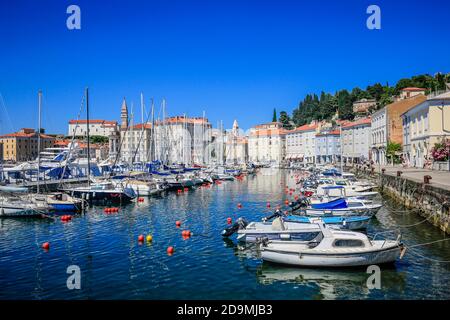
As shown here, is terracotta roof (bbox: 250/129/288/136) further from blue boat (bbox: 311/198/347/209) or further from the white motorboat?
blue boat (bbox: 311/198/347/209)

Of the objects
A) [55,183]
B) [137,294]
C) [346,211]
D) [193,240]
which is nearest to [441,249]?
[346,211]

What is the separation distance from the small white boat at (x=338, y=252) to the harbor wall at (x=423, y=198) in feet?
26.4

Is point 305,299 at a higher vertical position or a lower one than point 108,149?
lower

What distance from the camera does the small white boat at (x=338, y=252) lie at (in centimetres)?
1856

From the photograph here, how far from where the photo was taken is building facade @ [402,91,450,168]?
5141cm

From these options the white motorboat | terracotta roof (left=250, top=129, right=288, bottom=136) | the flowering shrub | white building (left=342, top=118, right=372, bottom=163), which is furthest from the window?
terracotta roof (left=250, top=129, right=288, bottom=136)

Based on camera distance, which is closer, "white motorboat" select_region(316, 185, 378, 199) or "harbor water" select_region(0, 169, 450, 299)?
"harbor water" select_region(0, 169, 450, 299)

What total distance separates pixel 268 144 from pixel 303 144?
91.0 ft

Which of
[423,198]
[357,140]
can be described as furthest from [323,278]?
[357,140]

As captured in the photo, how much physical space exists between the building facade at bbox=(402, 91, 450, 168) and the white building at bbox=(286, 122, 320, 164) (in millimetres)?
75078

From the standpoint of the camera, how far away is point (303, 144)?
495ft
